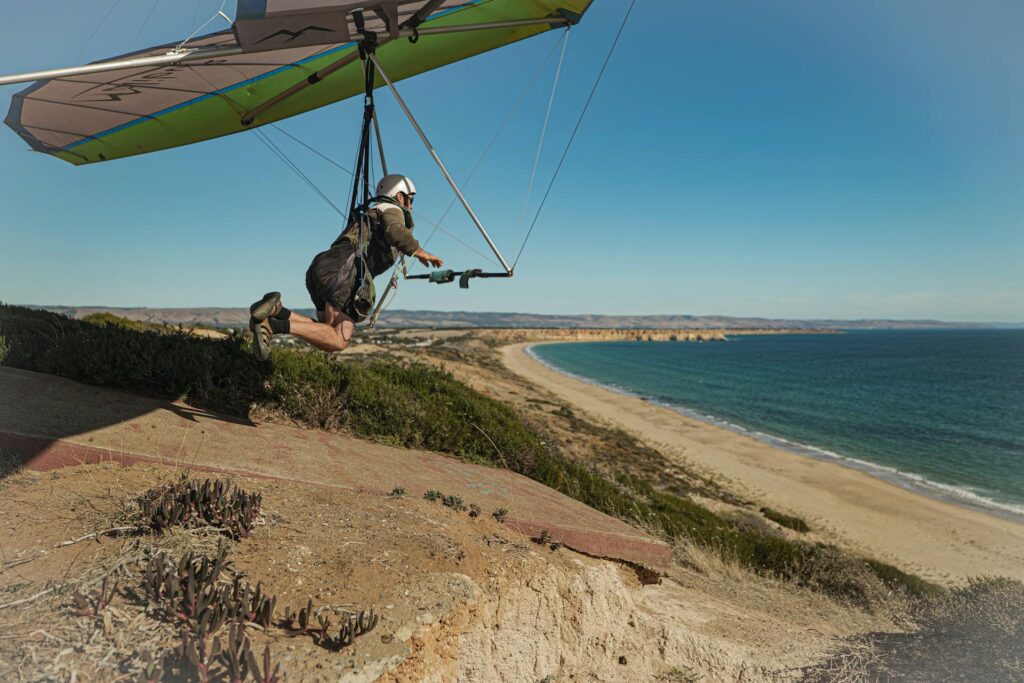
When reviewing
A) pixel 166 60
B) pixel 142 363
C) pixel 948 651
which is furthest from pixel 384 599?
pixel 948 651

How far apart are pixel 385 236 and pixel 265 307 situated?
1442 mm

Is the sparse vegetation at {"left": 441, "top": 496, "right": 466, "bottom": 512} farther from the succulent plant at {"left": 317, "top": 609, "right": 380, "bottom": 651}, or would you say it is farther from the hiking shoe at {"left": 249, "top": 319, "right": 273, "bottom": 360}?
the hiking shoe at {"left": 249, "top": 319, "right": 273, "bottom": 360}

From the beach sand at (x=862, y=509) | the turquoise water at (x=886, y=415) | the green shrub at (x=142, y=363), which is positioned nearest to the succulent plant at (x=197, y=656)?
the green shrub at (x=142, y=363)

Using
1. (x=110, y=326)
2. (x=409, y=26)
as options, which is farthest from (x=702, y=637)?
(x=110, y=326)

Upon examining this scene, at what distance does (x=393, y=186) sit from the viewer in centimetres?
600

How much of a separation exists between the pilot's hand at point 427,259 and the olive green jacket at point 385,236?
5 cm

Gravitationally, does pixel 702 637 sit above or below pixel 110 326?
below

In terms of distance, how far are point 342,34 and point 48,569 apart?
4.37 meters

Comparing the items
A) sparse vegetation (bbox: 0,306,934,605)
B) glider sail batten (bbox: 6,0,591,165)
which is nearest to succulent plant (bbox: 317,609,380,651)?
sparse vegetation (bbox: 0,306,934,605)

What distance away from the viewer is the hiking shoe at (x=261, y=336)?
5.35m

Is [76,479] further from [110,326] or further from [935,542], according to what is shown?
[935,542]

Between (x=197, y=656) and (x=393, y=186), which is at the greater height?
(x=393, y=186)

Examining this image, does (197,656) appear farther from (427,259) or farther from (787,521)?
(787,521)

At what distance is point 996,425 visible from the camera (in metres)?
35.3
